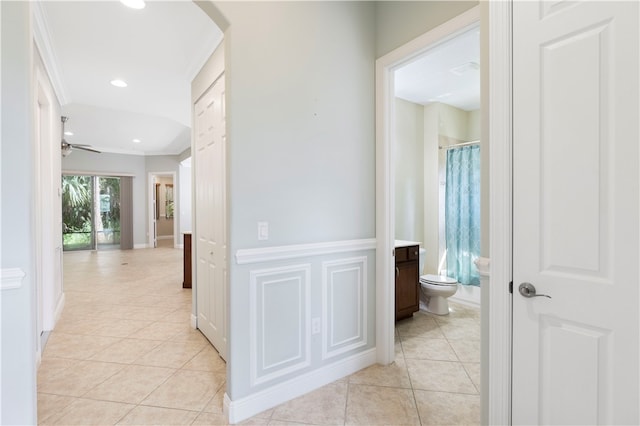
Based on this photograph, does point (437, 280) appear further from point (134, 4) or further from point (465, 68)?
point (134, 4)

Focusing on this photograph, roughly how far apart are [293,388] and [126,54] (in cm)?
334

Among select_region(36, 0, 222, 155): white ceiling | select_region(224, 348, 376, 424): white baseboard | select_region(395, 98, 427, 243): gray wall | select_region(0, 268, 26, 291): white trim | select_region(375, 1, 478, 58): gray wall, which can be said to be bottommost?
select_region(224, 348, 376, 424): white baseboard

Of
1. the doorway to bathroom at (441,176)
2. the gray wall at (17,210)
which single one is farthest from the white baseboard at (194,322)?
the doorway to bathroom at (441,176)

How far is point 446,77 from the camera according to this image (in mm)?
3365

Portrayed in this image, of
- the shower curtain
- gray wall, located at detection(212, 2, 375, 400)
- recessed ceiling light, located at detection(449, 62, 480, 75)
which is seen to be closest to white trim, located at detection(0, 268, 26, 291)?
gray wall, located at detection(212, 2, 375, 400)

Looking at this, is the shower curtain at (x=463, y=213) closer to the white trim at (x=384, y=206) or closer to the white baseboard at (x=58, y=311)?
the white trim at (x=384, y=206)

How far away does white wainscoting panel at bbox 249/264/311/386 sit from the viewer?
184 centimetres

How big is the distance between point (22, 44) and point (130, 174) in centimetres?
840

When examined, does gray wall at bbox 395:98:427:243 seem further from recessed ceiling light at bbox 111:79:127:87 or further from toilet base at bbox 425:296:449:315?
recessed ceiling light at bbox 111:79:127:87

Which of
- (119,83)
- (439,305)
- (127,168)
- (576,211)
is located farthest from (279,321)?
(127,168)

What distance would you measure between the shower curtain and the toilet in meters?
0.53

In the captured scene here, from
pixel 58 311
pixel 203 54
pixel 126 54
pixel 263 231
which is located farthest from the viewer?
pixel 58 311

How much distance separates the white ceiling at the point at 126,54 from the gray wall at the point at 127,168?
10.8ft

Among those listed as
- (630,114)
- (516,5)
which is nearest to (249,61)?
(516,5)
